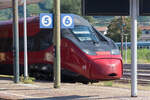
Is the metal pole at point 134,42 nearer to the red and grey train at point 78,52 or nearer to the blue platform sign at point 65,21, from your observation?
the blue platform sign at point 65,21

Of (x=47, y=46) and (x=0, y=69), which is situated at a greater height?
(x=47, y=46)

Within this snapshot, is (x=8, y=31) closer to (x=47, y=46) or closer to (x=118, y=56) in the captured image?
(x=47, y=46)

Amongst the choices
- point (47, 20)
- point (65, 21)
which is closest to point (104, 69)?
point (65, 21)

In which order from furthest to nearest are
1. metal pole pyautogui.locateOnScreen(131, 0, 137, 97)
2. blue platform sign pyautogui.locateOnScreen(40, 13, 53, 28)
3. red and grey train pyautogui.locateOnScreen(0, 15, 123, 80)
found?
red and grey train pyautogui.locateOnScreen(0, 15, 123, 80), blue platform sign pyautogui.locateOnScreen(40, 13, 53, 28), metal pole pyautogui.locateOnScreen(131, 0, 137, 97)

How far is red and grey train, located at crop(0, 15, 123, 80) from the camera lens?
1605cm

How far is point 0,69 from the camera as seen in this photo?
2153cm

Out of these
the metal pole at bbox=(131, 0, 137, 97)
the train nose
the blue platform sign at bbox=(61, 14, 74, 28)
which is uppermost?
the blue platform sign at bbox=(61, 14, 74, 28)

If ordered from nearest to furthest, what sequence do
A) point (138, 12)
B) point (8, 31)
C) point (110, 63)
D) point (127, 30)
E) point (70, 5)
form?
point (138, 12), point (110, 63), point (8, 31), point (127, 30), point (70, 5)

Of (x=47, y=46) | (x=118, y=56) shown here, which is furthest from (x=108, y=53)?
(x=47, y=46)

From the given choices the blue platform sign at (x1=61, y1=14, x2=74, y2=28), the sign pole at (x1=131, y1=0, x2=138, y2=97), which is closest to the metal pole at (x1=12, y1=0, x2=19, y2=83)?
the blue platform sign at (x1=61, y1=14, x2=74, y2=28)

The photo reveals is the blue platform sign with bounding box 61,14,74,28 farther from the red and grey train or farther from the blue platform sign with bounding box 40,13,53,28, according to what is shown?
the red and grey train

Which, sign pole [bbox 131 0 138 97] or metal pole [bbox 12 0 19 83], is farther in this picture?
metal pole [bbox 12 0 19 83]

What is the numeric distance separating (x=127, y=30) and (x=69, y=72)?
50173 millimetres

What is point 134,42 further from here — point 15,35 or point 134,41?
point 15,35
